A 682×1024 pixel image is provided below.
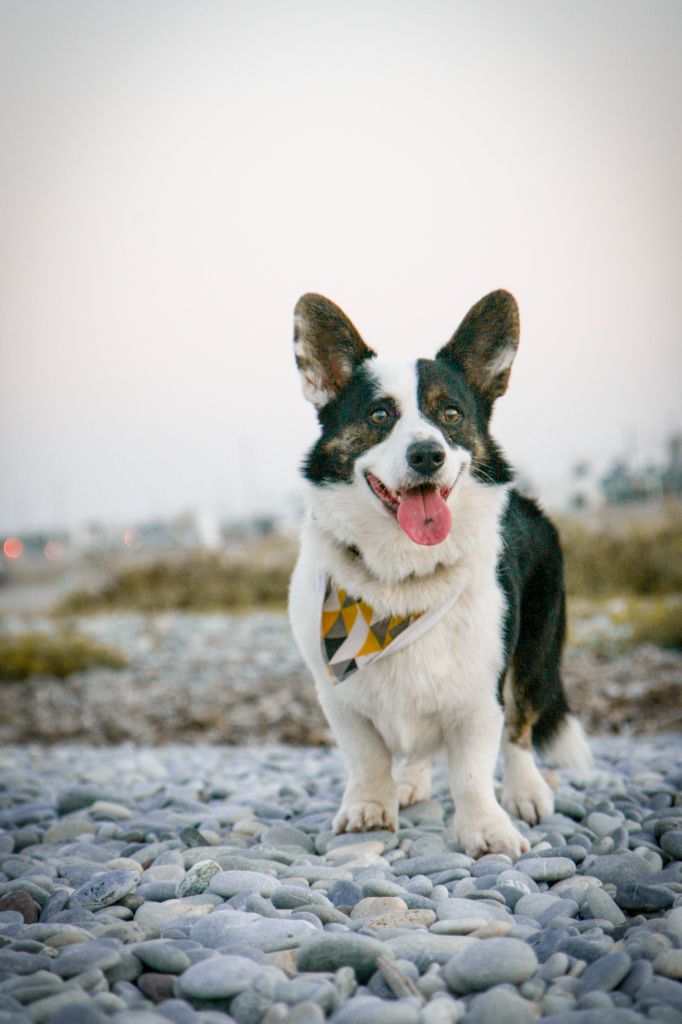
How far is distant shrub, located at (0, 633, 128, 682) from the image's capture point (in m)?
8.48

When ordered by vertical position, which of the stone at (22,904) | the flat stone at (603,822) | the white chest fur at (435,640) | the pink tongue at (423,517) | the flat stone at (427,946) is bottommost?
the flat stone at (603,822)

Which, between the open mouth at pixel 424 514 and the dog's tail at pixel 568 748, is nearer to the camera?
the open mouth at pixel 424 514

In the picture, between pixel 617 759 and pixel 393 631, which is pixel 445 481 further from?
pixel 617 759

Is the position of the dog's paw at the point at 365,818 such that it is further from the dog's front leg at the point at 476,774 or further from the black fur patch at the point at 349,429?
the black fur patch at the point at 349,429

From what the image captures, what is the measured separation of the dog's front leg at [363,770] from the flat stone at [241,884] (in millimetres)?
656

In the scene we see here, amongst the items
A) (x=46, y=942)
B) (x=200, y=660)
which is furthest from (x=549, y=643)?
(x=200, y=660)

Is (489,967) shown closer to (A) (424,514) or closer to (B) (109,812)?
(A) (424,514)

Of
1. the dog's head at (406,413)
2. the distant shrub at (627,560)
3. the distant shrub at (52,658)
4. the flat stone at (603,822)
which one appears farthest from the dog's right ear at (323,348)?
the distant shrub at (627,560)

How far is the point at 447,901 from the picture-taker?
2492 mm

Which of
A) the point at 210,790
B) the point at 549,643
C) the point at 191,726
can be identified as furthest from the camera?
the point at 191,726

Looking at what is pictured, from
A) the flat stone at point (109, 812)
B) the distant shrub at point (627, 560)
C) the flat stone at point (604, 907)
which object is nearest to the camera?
the flat stone at point (604, 907)

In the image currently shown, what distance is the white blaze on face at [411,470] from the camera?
2.86m

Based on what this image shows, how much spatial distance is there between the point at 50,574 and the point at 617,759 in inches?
450

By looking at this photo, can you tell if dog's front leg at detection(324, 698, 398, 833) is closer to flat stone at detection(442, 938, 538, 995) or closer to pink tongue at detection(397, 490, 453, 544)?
pink tongue at detection(397, 490, 453, 544)
